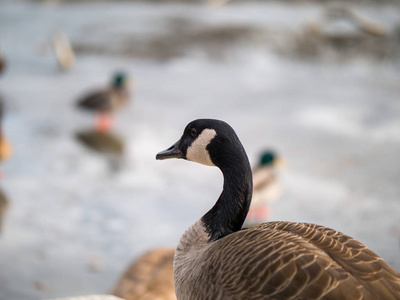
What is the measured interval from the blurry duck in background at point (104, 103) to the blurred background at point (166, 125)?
0.17 feet

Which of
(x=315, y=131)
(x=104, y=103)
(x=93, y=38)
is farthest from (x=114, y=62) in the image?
(x=315, y=131)

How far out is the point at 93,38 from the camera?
1092cm

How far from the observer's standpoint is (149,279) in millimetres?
3129

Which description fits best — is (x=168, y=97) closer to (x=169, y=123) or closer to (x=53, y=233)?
(x=169, y=123)

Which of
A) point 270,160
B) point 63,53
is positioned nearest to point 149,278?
point 270,160

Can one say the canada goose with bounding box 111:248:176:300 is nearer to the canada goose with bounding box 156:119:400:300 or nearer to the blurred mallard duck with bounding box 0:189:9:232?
the canada goose with bounding box 156:119:400:300

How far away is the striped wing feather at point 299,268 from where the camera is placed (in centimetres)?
187

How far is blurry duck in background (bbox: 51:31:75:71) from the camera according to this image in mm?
8924

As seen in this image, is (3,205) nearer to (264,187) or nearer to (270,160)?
(264,187)

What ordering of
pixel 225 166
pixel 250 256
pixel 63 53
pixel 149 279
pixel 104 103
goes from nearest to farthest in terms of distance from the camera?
1. pixel 250 256
2. pixel 225 166
3. pixel 149 279
4. pixel 104 103
5. pixel 63 53

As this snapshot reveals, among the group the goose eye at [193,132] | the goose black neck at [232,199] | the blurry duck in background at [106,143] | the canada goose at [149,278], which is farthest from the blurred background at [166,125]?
the goose eye at [193,132]

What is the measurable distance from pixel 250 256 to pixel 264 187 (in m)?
2.90

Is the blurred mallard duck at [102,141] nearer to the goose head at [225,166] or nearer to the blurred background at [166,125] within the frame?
the blurred background at [166,125]

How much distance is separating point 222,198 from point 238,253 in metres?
0.41
